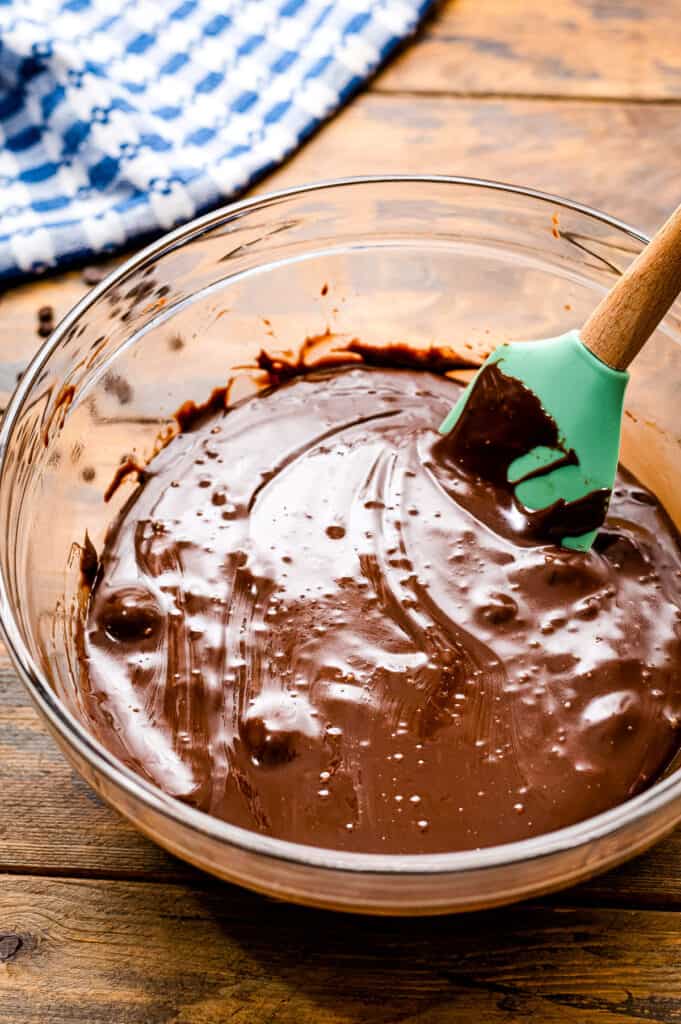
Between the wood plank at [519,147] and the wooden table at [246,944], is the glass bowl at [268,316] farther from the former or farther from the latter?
the wood plank at [519,147]

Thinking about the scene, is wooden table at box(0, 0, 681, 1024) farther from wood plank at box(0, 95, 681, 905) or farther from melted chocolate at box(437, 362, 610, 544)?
wood plank at box(0, 95, 681, 905)

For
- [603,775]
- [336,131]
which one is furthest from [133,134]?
[603,775]

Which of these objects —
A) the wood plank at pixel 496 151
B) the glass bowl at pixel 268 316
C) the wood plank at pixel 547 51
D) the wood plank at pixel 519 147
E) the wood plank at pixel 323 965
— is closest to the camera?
the wood plank at pixel 323 965

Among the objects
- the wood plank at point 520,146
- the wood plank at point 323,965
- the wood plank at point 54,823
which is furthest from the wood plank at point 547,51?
the wood plank at point 323,965

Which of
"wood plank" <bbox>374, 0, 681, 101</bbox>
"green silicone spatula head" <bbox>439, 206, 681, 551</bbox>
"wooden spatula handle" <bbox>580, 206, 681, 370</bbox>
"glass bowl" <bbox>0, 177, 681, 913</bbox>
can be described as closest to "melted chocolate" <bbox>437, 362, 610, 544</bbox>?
"green silicone spatula head" <bbox>439, 206, 681, 551</bbox>

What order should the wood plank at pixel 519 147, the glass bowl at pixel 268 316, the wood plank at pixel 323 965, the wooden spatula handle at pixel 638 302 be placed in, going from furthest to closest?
the wood plank at pixel 519 147 < the glass bowl at pixel 268 316 < the wooden spatula handle at pixel 638 302 < the wood plank at pixel 323 965

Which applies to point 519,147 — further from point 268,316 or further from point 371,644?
point 371,644
